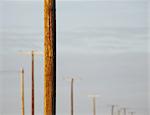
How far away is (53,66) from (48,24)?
1.07m

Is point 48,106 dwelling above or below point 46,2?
below

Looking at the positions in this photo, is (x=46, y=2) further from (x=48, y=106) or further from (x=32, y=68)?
(x=32, y=68)

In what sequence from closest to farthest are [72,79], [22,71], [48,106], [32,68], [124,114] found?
[48,106] < [32,68] < [22,71] < [72,79] < [124,114]

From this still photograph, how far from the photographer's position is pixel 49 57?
15469 millimetres

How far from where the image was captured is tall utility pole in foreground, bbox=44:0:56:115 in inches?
599

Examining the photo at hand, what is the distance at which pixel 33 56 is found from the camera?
40.4 metres

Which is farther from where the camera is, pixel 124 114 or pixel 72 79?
pixel 124 114

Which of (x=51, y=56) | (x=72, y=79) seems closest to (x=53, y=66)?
(x=51, y=56)

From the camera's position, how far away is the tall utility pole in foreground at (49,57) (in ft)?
49.9

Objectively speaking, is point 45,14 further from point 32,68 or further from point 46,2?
point 32,68

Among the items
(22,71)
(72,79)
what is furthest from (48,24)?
(72,79)

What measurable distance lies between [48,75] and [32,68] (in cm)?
2481

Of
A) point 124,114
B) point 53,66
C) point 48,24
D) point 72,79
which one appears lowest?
point 124,114

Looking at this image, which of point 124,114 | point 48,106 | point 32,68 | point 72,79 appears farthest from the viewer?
point 124,114
